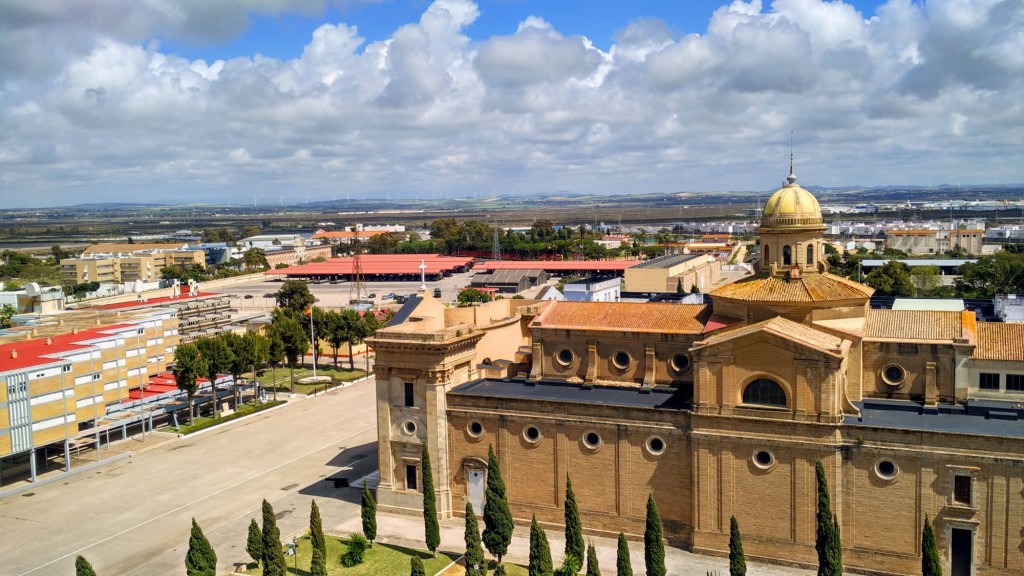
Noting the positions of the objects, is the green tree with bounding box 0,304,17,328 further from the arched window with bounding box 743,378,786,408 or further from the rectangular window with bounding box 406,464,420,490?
the arched window with bounding box 743,378,786,408

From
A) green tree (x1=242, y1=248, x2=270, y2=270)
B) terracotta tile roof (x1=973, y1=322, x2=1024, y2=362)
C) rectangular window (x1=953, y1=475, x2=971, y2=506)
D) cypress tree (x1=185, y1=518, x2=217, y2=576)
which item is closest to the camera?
rectangular window (x1=953, y1=475, x2=971, y2=506)

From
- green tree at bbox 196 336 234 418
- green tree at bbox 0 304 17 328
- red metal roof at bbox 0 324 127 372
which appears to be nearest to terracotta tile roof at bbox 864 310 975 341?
green tree at bbox 196 336 234 418

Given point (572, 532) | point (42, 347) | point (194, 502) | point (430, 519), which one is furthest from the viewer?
point (42, 347)

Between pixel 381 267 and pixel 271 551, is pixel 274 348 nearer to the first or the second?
pixel 271 551

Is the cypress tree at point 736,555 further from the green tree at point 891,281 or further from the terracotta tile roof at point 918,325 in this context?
the green tree at point 891,281

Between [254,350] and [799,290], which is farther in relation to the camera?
[254,350]

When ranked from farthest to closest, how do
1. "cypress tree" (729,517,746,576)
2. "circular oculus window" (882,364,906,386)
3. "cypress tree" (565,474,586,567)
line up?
"circular oculus window" (882,364,906,386), "cypress tree" (565,474,586,567), "cypress tree" (729,517,746,576)

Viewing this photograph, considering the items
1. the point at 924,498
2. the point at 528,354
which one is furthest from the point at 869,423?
the point at 528,354

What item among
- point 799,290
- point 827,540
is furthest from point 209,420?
point 827,540
